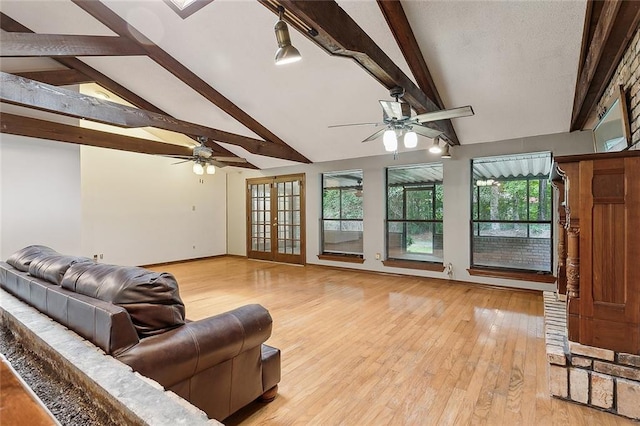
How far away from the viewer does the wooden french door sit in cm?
743

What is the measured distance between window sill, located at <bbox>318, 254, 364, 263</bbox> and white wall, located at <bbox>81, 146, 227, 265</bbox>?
3421 millimetres

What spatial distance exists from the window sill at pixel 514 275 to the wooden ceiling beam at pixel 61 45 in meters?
6.04

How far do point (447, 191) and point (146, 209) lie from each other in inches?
253

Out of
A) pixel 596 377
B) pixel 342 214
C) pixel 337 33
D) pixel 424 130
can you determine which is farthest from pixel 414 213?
pixel 337 33

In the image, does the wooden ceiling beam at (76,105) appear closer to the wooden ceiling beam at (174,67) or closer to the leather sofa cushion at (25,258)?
the wooden ceiling beam at (174,67)

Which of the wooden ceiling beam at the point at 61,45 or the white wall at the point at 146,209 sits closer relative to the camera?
the wooden ceiling beam at the point at 61,45

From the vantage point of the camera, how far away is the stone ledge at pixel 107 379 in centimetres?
90

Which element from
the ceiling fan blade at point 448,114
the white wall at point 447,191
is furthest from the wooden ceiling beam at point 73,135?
the ceiling fan blade at point 448,114

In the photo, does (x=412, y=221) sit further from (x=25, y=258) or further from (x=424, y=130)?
(x=25, y=258)

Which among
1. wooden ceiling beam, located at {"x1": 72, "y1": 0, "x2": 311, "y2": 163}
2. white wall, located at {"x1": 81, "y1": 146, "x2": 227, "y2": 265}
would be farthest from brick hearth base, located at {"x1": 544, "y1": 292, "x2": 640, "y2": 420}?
white wall, located at {"x1": 81, "y1": 146, "x2": 227, "y2": 265}

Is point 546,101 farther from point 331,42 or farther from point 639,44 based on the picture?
point 331,42

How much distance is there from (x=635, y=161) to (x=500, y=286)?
3.48m

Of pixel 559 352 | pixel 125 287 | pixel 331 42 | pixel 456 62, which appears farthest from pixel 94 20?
pixel 559 352

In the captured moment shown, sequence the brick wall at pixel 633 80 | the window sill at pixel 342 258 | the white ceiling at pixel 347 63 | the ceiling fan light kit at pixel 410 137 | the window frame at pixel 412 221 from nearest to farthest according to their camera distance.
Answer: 1. the brick wall at pixel 633 80
2. the white ceiling at pixel 347 63
3. the ceiling fan light kit at pixel 410 137
4. the window frame at pixel 412 221
5. the window sill at pixel 342 258
